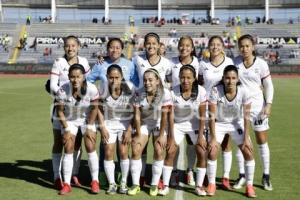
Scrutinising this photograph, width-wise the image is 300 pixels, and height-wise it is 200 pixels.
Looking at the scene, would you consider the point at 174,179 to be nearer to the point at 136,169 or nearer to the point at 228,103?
the point at 136,169

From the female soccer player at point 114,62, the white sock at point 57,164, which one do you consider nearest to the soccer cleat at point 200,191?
the female soccer player at point 114,62

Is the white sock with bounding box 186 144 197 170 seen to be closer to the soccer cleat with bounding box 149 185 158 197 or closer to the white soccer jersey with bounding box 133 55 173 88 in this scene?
the soccer cleat with bounding box 149 185 158 197

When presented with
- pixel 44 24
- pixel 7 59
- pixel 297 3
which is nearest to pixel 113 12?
pixel 44 24

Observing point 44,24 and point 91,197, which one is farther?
point 44,24

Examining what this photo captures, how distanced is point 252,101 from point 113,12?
5194 centimetres

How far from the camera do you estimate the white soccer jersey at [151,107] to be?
6512 mm

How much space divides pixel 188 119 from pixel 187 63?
0.87 meters

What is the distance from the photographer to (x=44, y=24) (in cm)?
5153

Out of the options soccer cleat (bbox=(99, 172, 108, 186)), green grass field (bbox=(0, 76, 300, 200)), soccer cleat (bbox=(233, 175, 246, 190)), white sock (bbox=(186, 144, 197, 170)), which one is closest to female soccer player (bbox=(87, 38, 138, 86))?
white sock (bbox=(186, 144, 197, 170))

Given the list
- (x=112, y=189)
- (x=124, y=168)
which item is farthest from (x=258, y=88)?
(x=112, y=189)

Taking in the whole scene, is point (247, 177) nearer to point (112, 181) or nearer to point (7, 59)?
point (112, 181)

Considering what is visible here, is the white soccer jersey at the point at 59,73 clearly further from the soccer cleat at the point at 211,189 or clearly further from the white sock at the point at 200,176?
the soccer cleat at the point at 211,189

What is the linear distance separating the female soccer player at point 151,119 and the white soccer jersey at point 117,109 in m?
0.15

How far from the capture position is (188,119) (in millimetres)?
6668
